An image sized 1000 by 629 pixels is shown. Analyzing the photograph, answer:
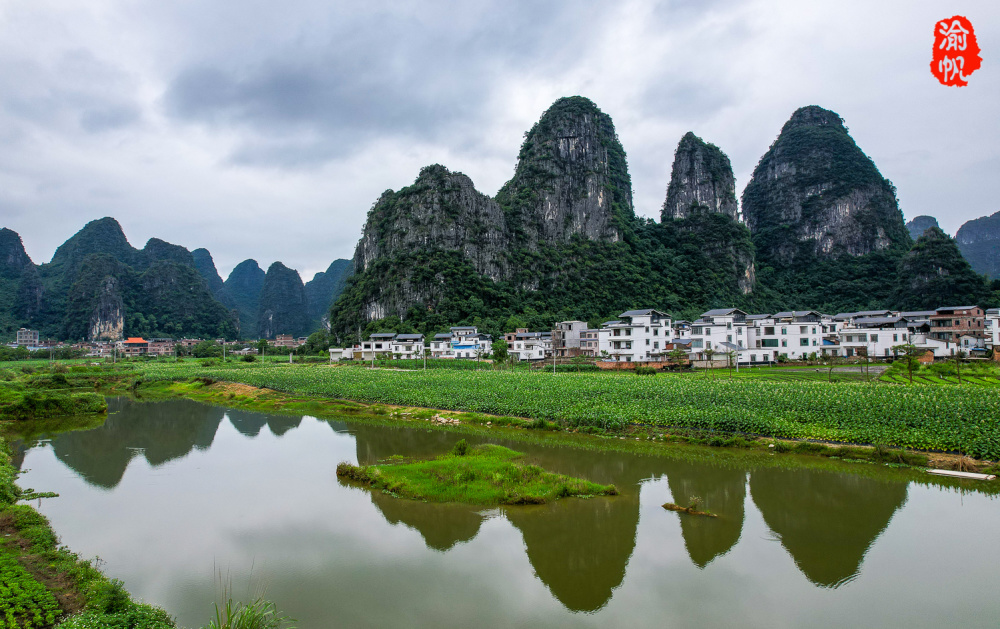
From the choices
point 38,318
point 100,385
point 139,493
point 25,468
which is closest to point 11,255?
point 38,318

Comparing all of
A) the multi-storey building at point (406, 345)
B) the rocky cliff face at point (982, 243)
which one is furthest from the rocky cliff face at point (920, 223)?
the multi-storey building at point (406, 345)

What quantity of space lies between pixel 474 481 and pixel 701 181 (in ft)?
324

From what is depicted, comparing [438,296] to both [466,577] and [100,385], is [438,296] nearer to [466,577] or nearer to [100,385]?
[100,385]

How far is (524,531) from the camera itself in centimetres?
1228

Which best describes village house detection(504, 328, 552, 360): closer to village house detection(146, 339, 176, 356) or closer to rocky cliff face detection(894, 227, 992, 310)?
rocky cliff face detection(894, 227, 992, 310)

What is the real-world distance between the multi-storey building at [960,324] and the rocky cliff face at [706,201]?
49681 millimetres

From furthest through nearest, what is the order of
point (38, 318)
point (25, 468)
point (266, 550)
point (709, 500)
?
point (38, 318)
point (25, 468)
point (709, 500)
point (266, 550)

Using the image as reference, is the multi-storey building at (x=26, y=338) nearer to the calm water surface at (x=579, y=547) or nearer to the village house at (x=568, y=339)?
the village house at (x=568, y=339)

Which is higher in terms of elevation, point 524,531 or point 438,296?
point 438,296

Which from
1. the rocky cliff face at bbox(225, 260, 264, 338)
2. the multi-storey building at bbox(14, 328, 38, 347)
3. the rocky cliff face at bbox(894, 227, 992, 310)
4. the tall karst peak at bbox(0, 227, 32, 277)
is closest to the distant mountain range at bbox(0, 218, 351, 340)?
the tall karst peak at bbox(0, 227, 32, 277)

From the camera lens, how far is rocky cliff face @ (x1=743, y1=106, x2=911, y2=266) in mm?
90625

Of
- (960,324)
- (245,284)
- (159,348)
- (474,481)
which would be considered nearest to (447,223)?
(159,348)

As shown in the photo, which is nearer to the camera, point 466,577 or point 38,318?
point 466,577

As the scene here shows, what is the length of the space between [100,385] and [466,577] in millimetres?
51976
